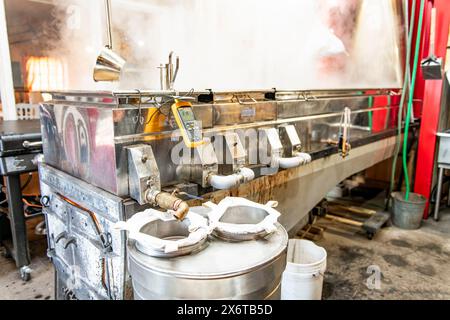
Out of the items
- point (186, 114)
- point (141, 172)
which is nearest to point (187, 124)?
point (186, 114)

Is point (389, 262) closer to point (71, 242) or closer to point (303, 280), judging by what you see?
point (303, 280)

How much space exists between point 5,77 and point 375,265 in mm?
3636

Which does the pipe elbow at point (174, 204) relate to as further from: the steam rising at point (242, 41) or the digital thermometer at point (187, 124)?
the steam rising at point (242, 41)

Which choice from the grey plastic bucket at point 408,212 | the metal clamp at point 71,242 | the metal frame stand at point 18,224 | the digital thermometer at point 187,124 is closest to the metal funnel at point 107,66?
the digital thermometer at point 187,124

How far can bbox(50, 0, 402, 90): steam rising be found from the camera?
8.21ft

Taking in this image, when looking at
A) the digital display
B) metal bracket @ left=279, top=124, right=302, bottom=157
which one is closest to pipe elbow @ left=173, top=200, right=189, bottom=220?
the digital display

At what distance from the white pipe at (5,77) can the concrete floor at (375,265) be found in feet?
4.27

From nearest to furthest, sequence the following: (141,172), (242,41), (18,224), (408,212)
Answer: (141,172) < (18,224) < (242,41) < (408,212)

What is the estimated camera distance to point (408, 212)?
128 inches

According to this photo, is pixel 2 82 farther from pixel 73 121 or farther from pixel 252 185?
pixel 252 185

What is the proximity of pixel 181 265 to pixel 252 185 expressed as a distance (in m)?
0.99

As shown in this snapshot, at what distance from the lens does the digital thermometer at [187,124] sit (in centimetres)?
121

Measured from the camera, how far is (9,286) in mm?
2291

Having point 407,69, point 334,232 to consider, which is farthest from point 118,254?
point 407,69
